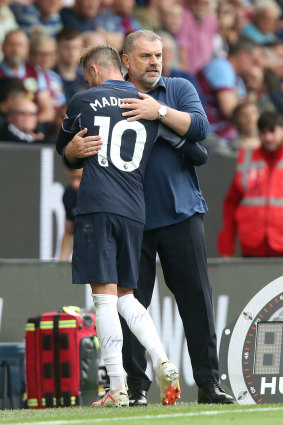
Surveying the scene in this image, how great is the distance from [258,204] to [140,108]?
397 centimetres

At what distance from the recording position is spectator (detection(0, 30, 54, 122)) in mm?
9719

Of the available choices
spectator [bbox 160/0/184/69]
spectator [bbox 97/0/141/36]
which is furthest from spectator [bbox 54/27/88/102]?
spectator [bbox 160/0/184/69]

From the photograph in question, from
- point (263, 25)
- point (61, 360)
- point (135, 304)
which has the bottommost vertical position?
point (61, 360)

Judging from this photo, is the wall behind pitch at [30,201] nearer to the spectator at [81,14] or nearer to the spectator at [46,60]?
the spectator at [46,60]

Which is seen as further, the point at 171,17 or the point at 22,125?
the point at 171,17

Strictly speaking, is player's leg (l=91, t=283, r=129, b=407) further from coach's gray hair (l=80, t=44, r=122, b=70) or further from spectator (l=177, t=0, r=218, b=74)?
spectator (l=177, t=0, r=218, b=74)

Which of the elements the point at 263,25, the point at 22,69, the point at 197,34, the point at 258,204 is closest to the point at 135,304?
the point at 258,204

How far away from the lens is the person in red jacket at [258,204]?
28.9 ft

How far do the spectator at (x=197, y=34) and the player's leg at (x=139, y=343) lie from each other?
693 centimetres

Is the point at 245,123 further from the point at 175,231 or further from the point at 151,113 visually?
the point at 151,113

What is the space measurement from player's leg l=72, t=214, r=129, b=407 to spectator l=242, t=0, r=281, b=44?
8.94 metres

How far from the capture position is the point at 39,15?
1082 cm

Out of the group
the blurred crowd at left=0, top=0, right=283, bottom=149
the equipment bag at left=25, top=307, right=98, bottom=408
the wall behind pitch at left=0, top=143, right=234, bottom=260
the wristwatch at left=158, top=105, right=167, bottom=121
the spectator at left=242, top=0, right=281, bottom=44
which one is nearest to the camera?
the wristwatch at left=158, top=105, right=167, bottom=121

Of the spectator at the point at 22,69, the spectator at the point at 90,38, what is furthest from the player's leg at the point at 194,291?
the spectator at the point at 90,38
